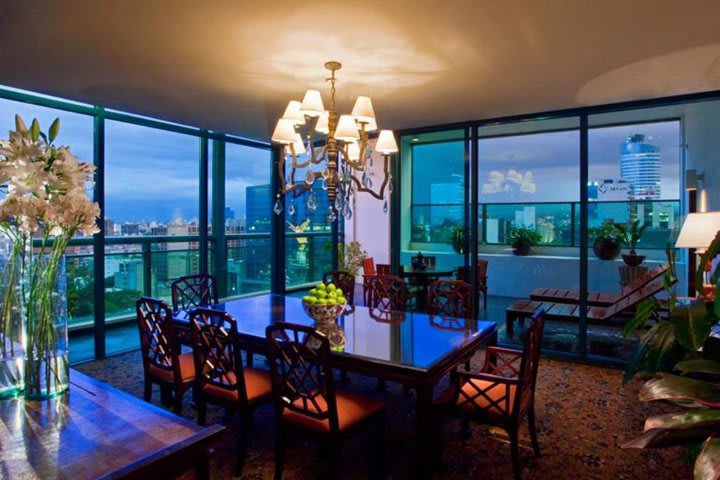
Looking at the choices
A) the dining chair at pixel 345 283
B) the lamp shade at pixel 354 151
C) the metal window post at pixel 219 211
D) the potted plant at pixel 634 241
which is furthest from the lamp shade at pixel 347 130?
the potted plant at pixel 634 241

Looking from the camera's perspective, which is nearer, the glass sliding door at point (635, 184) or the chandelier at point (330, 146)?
the chandelier at point (330, 146)

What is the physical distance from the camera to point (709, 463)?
104 cm

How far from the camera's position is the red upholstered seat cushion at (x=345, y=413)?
2.30 m

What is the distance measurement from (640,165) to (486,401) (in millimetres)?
3497

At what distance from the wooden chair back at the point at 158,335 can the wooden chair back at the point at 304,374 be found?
0.79m

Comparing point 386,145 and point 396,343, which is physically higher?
point 386,145

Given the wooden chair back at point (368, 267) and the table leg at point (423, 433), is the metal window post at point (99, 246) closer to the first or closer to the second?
the wooden chair back at point (368, 267)

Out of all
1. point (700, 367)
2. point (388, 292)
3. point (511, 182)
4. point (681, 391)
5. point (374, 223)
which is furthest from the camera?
point (374, 223)

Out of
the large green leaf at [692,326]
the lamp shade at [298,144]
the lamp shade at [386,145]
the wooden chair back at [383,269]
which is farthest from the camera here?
the wooden chair back at [383,269]

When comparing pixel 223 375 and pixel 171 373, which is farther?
pixel 171 373

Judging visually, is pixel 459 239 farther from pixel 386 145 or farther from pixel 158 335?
pixel 158 335

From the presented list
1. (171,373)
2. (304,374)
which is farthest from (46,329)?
(171,373)

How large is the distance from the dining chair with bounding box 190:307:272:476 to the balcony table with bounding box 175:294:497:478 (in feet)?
0.71

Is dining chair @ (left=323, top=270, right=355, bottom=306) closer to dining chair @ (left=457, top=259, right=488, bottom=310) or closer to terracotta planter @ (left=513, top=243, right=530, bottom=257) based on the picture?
dining chair @ (left=457, top=259, right=488, bottom=310)
